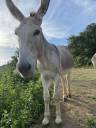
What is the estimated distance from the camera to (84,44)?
56312mm

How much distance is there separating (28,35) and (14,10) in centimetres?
89

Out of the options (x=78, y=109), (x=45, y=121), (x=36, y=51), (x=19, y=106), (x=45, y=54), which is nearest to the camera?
(x=36, y=51)

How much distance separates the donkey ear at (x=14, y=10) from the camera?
26.0 ft

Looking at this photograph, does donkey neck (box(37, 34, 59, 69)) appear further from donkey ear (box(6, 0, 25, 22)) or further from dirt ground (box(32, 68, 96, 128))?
dirt ground (box(32, 68, 96, 128))

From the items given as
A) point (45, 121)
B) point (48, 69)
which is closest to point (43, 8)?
point (48, 69)

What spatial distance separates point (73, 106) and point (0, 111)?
1941 mm

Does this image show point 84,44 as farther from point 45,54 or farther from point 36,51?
point 36,51

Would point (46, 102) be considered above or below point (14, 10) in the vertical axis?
below

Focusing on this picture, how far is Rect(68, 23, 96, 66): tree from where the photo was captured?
51.8m

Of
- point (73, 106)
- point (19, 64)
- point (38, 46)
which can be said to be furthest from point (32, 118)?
point (19, 64)

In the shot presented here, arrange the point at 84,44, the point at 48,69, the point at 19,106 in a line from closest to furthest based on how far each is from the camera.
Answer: the point at 48,69
the point at 19,106
the point at 84,44

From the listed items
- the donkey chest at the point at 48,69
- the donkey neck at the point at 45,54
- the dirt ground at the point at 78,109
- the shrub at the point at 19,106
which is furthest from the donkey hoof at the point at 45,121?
the donkey neck at the point at 45,54

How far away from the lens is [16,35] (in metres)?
7.49

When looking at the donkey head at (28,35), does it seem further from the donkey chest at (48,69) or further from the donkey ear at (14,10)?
the donkey chest at (48,69)
